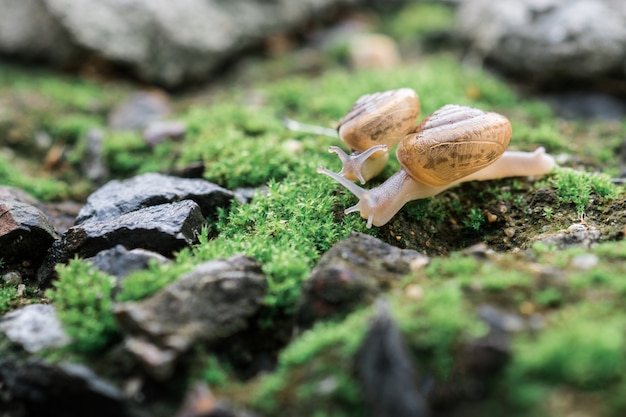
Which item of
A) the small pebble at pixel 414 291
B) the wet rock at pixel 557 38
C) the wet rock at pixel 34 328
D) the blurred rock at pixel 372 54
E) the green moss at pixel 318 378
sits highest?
the wet rock at pixel 557 38

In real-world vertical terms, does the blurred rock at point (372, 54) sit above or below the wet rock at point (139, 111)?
above

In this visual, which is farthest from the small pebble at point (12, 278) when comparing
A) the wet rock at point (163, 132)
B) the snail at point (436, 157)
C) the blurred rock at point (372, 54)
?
the blurred rock at point (372, 54)

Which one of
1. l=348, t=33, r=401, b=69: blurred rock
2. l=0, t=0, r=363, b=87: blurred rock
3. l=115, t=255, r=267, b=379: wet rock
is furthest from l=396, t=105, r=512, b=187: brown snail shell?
l=0, t=0, r=363, b=87: blurred rock

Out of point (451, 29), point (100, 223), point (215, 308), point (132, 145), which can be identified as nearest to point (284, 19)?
point (451, 29)

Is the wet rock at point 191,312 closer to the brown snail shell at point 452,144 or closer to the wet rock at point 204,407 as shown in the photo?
the wet rock at point 204,407

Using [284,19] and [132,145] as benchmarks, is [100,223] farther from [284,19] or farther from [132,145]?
[284,19]

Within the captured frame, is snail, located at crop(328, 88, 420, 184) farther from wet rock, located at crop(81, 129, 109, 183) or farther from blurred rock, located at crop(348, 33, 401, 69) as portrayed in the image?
blurred rock, located at crop(348, 33, 401, 69)

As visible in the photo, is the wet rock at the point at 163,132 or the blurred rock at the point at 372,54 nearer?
the wet rock at the point at 163,132
